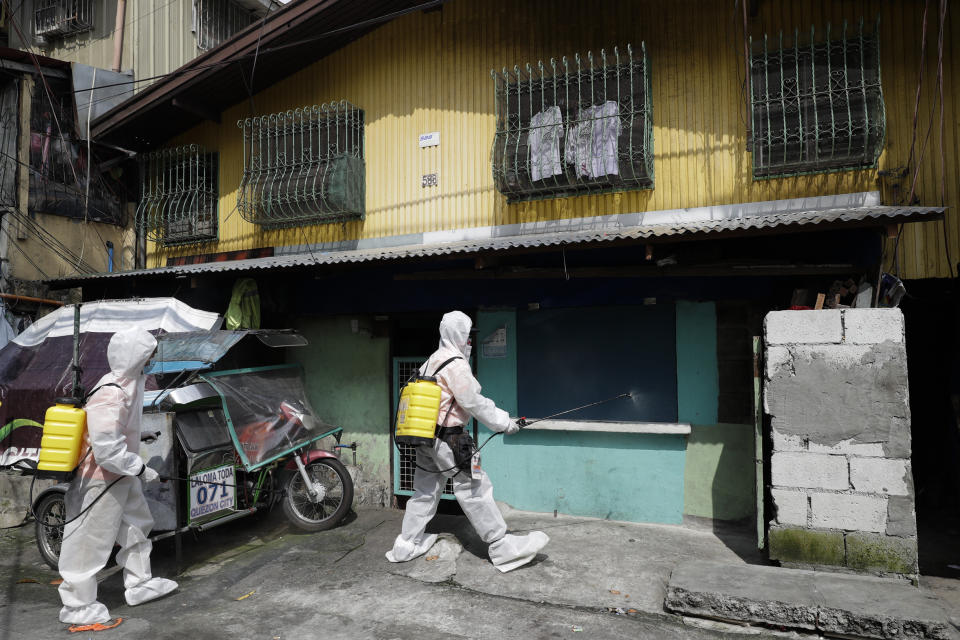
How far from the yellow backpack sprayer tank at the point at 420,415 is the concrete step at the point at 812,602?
2.24 metres

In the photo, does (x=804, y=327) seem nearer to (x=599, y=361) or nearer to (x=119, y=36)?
(x=599, y=361)

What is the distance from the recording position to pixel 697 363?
6.42 metres

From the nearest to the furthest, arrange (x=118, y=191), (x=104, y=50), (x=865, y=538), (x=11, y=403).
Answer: (x=865, y=538), (x=11, y=403), (x=118, y=191), (x=104, y=50)

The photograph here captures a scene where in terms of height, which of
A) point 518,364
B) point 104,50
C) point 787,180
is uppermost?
point 104,50

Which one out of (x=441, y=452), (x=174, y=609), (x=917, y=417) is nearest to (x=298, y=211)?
(x=441, y=452)

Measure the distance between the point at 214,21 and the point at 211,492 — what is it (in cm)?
1022

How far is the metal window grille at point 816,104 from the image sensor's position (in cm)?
596

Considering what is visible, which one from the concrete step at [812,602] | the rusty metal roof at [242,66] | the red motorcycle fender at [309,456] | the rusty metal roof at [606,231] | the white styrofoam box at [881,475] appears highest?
the rusty metal roof at [242,66]

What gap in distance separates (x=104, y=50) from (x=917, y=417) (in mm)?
14368

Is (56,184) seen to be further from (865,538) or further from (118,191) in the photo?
(865,538)

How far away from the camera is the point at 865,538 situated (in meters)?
4.88

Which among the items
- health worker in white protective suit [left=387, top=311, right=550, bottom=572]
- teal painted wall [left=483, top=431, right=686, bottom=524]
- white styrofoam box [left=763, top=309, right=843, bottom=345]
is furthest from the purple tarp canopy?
white styrofoam box [left=763, top=309, right=843, bottom=345]

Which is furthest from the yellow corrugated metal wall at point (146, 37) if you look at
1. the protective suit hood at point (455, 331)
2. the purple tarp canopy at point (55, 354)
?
the protective suit hood at point (455, 331)

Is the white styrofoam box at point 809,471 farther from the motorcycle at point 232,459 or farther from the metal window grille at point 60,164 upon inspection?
the metal window grille at point 60,164
